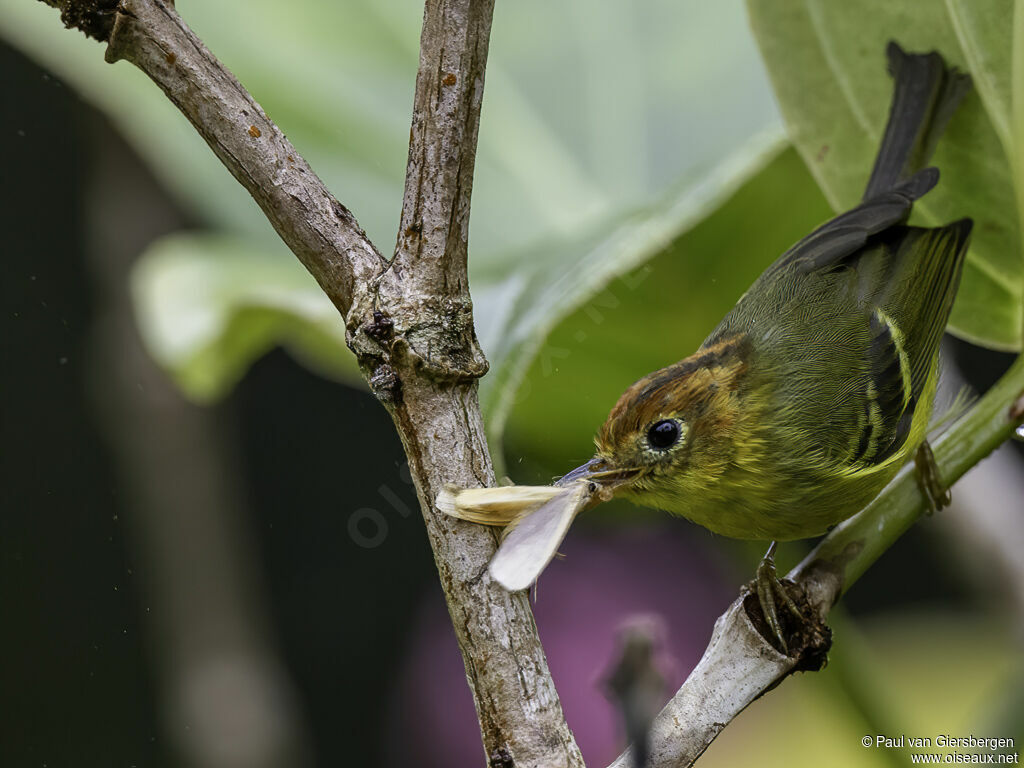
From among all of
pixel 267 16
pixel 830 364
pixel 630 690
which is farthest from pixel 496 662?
→ pixel 267 16

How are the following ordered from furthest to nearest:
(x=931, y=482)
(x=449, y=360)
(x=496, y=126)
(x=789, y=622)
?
(x=496, y=126), (x=931, y=482), (x=789, y=622), (x=449, y=360)

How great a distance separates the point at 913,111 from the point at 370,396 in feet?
2.21

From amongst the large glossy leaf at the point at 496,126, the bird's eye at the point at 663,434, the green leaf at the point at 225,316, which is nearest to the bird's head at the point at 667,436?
the bird's eye at the point at 663,434

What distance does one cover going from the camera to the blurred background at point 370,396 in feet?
2.77

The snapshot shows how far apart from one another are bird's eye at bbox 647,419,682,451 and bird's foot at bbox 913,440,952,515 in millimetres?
221

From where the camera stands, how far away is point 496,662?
532 mm

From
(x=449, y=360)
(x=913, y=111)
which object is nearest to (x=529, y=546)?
(x=449, y=360)

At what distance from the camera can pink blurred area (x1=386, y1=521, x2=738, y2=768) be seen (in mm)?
1070

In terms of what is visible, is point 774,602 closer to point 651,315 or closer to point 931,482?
point 931,482

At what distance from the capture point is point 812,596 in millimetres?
723

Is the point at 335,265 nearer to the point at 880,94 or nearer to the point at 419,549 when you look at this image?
the point at 419,549

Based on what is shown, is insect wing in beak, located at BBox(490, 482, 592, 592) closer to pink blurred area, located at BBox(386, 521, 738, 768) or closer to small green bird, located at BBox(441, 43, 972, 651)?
small green bird, located at BBox(441, 43, 972, 651)

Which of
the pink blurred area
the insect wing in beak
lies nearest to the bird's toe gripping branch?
the insect wing in beak

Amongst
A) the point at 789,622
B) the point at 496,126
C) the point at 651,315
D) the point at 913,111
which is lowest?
the point at 789,622
